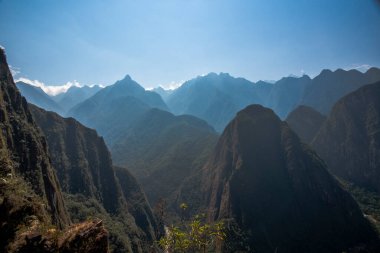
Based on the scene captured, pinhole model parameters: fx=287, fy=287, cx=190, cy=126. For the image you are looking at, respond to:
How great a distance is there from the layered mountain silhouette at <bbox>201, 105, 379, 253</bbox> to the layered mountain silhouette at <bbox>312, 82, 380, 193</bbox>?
60.5 m

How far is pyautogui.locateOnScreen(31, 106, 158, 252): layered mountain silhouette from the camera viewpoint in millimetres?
88875

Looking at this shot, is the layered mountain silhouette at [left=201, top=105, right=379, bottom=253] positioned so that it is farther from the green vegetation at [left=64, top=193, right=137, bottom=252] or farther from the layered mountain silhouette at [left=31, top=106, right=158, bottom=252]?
the green vegetation at [left=64, top=193, right=137, bottom=252]

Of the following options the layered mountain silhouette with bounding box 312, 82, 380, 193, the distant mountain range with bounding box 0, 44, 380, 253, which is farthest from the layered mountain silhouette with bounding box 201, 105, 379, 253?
the layered mountain silhouette with bounding box 312, 82, 380, 193

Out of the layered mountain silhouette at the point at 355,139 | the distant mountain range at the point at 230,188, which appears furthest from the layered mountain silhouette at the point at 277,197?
the layered mountain silhouette at the point at 355,139

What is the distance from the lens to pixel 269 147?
409 ft

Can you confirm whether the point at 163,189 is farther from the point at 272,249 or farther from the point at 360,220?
the point at 360,220

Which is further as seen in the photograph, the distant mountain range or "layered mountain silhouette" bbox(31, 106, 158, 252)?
"layered mountain silhouette" bbox(31, 106, 158, 252)

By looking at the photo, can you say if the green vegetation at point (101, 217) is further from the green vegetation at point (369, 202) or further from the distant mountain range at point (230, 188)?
Result: the green vegetation at point (369, 202)

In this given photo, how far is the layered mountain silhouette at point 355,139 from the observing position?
160m

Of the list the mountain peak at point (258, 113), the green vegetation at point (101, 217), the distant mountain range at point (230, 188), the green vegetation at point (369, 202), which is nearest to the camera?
the distant mountain range at point (230, 188)

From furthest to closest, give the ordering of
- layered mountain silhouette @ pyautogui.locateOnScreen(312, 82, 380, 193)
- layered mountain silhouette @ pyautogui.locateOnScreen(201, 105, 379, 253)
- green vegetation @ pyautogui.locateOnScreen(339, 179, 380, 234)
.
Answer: layered mountain silhouette @ pyautogui.locateOnScreen(312, 82, 380, 193)
green vegetation @ pyautogui.locateOnScreen(339, 179, 380, 234)
layered mountain silhouette @ pyautogui.locateOnScreen(201, 105, 379, 253)

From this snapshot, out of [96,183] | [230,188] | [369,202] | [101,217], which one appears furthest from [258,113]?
[101,217]

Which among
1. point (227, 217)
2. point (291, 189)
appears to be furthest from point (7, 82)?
point (291, 189)

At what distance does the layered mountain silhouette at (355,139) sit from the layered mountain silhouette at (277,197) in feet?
199
